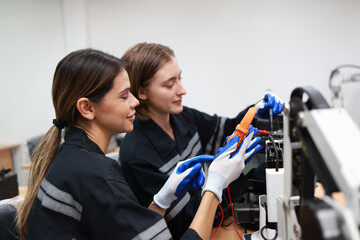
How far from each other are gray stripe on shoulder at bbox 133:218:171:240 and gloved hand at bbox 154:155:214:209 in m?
0.16

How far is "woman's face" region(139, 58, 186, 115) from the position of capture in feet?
4.44

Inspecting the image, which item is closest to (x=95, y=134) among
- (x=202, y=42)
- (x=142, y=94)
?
(x=142, y=94)

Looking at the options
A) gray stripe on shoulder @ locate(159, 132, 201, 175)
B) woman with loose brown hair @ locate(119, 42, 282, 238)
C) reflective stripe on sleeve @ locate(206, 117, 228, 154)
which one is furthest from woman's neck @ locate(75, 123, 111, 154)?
reflective stripe on sleeve @ locate(206, 117, 228, 154)

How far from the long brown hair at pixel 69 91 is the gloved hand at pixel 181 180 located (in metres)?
0.36

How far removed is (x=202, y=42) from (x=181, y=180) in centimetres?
266

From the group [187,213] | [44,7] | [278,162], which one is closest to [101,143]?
[187,213]

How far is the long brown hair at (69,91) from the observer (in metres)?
0.94

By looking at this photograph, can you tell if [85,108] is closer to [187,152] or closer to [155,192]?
[155,192]

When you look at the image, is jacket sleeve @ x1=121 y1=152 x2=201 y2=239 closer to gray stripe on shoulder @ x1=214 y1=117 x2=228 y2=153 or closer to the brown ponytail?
the brown ponytail

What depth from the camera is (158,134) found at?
4.43 ft

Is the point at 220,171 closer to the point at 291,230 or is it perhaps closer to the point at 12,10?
the point at 291,230

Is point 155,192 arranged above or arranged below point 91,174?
below

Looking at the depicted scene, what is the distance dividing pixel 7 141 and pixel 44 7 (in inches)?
64.7

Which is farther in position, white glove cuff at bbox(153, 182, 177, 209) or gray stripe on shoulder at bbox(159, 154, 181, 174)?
gray stripe on shoulder at bbox(159, 154, 181, 174)
